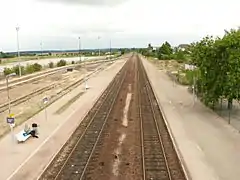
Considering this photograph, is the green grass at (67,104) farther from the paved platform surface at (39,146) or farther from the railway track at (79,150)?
the railway track at (79,150)

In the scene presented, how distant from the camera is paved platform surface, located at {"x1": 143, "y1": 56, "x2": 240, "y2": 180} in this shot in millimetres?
15594

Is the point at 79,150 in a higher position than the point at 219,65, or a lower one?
lower

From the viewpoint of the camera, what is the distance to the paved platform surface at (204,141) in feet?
51.2

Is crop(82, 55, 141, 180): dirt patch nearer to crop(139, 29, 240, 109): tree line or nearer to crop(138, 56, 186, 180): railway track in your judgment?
crop(138, 56, 186, 180): railway track

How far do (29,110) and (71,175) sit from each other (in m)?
18.1

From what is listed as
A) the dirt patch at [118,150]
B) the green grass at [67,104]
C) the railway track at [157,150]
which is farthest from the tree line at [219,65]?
the green grass at [67,104]

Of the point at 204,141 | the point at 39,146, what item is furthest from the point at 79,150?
the point at 204,141

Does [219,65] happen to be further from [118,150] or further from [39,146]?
[39,146]

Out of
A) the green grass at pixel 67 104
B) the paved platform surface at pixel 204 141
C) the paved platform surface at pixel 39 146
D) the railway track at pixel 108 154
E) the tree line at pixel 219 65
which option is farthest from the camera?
the green grass at pixel 67 104

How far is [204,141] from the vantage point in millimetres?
20375

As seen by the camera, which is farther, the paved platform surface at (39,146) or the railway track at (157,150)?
the paved platform surface at (39,146)

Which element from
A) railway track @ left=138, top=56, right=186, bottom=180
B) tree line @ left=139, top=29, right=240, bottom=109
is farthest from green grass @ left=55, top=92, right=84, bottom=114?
tree line @ left=139, top=29, right=240, bottom=109

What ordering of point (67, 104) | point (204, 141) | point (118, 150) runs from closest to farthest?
point (118, 150)
point (204, 141)
point (67, 104)

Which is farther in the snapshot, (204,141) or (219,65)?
(219,65)
